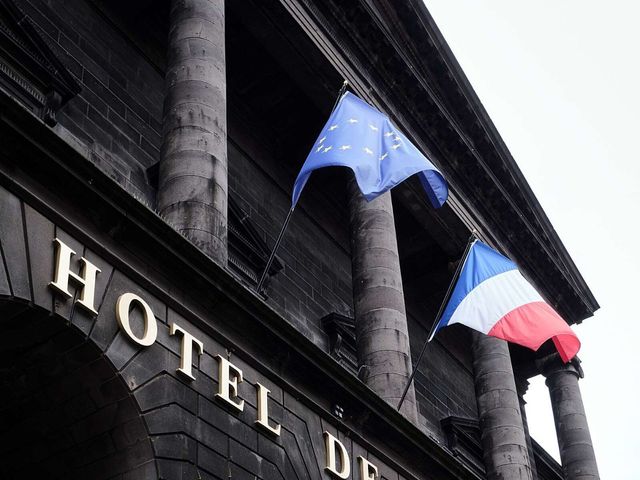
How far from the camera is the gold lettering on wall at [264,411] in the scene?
45.8ft

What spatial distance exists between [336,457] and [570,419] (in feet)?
52.3

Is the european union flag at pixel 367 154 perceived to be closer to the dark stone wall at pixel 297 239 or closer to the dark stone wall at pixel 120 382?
the dark stone wall at pixel 297 239

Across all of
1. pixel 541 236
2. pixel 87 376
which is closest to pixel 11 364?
pixel 87 376

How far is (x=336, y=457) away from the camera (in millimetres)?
15539

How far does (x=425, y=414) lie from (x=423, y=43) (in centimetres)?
852

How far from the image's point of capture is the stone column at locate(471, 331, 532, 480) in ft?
78.9

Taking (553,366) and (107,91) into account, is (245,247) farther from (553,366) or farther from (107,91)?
(553,366)

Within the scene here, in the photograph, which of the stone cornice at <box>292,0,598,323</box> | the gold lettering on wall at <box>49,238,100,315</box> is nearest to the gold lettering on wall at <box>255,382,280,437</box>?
the gold lettering on wall at <box>49,238,100,315</box>

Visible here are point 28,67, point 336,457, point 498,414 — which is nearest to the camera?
point 336,457

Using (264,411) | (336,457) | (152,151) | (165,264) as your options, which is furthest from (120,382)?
(152,151)

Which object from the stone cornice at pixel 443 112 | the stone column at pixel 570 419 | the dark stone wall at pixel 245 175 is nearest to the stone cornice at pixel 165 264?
the dark stone wall at pixel 245 175

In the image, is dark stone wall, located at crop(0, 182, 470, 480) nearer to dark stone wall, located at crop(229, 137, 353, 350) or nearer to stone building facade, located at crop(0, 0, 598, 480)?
stone building facade, located at crop(0, 0, 598, 480)

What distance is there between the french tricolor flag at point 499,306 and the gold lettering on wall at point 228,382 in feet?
20.4

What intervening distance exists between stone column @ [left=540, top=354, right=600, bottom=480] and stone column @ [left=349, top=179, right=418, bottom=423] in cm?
1082
